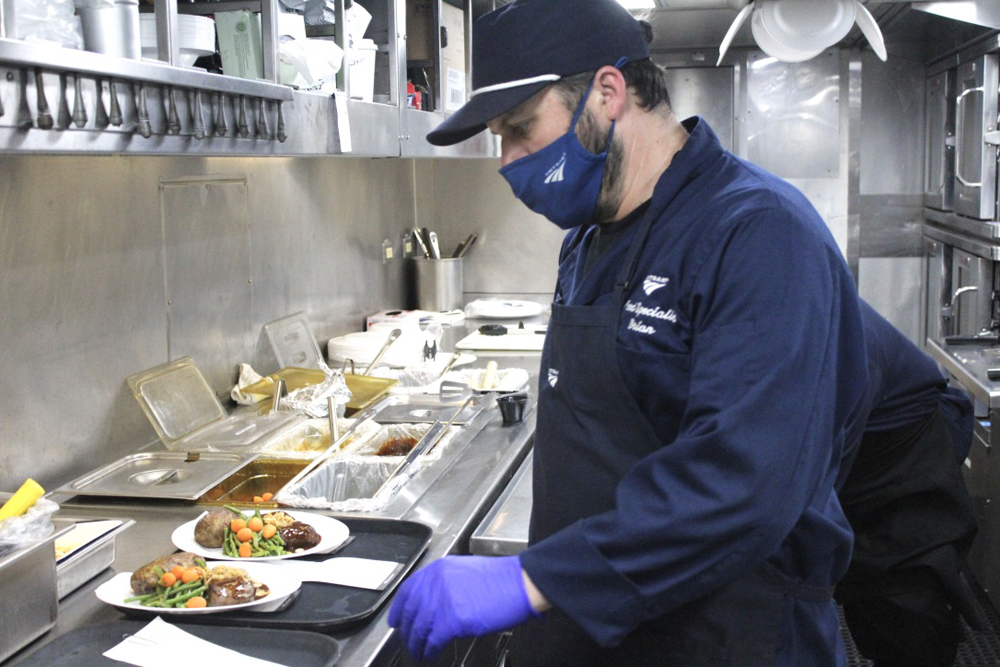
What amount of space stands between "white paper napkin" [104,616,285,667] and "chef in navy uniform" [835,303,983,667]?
5.00 ft

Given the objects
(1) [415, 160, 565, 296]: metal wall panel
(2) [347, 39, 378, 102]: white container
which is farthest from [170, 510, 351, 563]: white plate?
(1) [415, 160, 565, 296]: metal wall panel

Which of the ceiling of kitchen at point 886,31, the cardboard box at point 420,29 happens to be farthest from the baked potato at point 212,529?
the ceiling of kitchen at point 886,31

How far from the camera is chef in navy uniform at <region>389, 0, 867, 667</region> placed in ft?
3.45

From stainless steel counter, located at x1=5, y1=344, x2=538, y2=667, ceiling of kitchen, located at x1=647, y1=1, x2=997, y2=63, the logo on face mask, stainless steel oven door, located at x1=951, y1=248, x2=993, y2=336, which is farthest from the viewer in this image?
stainless steel oven door, located at x1=951, y1=248, x2=993, y2=336

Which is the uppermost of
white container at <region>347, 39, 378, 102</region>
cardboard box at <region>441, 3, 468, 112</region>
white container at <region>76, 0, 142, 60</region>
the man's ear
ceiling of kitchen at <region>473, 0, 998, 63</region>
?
ceiling of kitchen at <region>473, 0, 998, 63</region>

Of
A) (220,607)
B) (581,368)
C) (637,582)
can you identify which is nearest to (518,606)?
(637,582)

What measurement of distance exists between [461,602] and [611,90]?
2.15ft

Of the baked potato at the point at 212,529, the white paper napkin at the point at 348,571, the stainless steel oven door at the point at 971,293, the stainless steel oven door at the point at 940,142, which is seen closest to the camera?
the white paper napkin at the point at 348,571

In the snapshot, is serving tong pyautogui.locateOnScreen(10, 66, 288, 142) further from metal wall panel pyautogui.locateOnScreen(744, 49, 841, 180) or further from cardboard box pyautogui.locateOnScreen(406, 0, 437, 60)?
metal wall panel pyautogui.locateOnScreen(744, 49, 841, 180)

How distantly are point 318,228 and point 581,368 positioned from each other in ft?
7.47

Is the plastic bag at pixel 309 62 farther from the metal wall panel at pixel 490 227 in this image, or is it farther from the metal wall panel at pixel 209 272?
the metal wall panel at pixel 490 227

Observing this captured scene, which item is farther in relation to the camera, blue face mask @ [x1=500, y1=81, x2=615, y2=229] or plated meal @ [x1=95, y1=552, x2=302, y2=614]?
plated meal @ [x1=95, y1=552, x2=302, y2=614]

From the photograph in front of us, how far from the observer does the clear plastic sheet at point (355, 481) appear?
1.94m

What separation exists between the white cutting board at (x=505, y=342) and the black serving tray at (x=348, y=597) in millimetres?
1917
